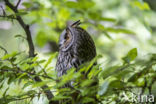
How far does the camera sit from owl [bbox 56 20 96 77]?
99cm

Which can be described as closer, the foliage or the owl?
the foliage

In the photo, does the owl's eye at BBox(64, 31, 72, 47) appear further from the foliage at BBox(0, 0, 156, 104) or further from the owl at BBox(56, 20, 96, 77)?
the foliage at BBox(0, 0, 156, 104)

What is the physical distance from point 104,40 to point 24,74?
7.08 feet

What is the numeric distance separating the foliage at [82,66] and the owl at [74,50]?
0.17ft

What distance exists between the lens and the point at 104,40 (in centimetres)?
276

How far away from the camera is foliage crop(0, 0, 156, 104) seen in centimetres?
56

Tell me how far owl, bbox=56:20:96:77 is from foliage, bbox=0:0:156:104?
53 millimetres

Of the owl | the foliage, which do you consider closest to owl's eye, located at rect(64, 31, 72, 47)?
the owl

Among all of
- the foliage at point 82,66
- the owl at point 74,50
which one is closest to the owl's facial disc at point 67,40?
the owl at point 74,50

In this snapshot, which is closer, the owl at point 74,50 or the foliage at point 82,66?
the foliage at point 82,66

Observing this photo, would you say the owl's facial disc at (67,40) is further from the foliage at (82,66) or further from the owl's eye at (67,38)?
the foliage at (82,66)

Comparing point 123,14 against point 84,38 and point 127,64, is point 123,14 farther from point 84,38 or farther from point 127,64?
point 127,64

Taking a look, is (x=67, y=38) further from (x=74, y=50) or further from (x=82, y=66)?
(x=82, y=66)

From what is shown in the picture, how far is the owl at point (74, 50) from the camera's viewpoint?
3.24ft
